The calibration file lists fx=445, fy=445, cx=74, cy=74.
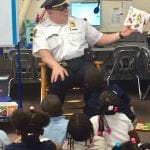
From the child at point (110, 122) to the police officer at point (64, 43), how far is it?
1069mm

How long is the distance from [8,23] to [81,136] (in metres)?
1.96

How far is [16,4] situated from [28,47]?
1.50 metres

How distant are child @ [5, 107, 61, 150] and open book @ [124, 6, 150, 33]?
6.23 feet

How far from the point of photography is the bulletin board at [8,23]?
4.19 metres

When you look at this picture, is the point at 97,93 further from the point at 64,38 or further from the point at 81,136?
the point at 64,38

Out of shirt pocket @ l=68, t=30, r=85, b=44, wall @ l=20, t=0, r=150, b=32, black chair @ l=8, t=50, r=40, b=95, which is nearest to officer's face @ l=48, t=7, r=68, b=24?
shirt pocket @ l=68, t=30, r=85, b=44

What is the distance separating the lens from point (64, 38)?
4.36 meters

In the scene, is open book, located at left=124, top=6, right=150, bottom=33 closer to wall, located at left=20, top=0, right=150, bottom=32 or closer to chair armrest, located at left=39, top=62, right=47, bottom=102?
chair armrest, located at left=39, top=62, right=47, bottom=102

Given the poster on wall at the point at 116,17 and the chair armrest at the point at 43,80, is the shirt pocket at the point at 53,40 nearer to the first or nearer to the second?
the chair armrest at the point at 43,80

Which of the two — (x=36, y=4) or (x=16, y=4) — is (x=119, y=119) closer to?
(x=16, y=4)

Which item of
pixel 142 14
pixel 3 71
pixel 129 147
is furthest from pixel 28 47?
pixel 129 147

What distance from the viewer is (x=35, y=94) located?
611 centimetres

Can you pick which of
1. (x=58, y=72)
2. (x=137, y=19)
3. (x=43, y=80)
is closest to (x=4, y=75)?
(x=43, y=80)

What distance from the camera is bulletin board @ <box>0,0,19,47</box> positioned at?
419 centimetres
